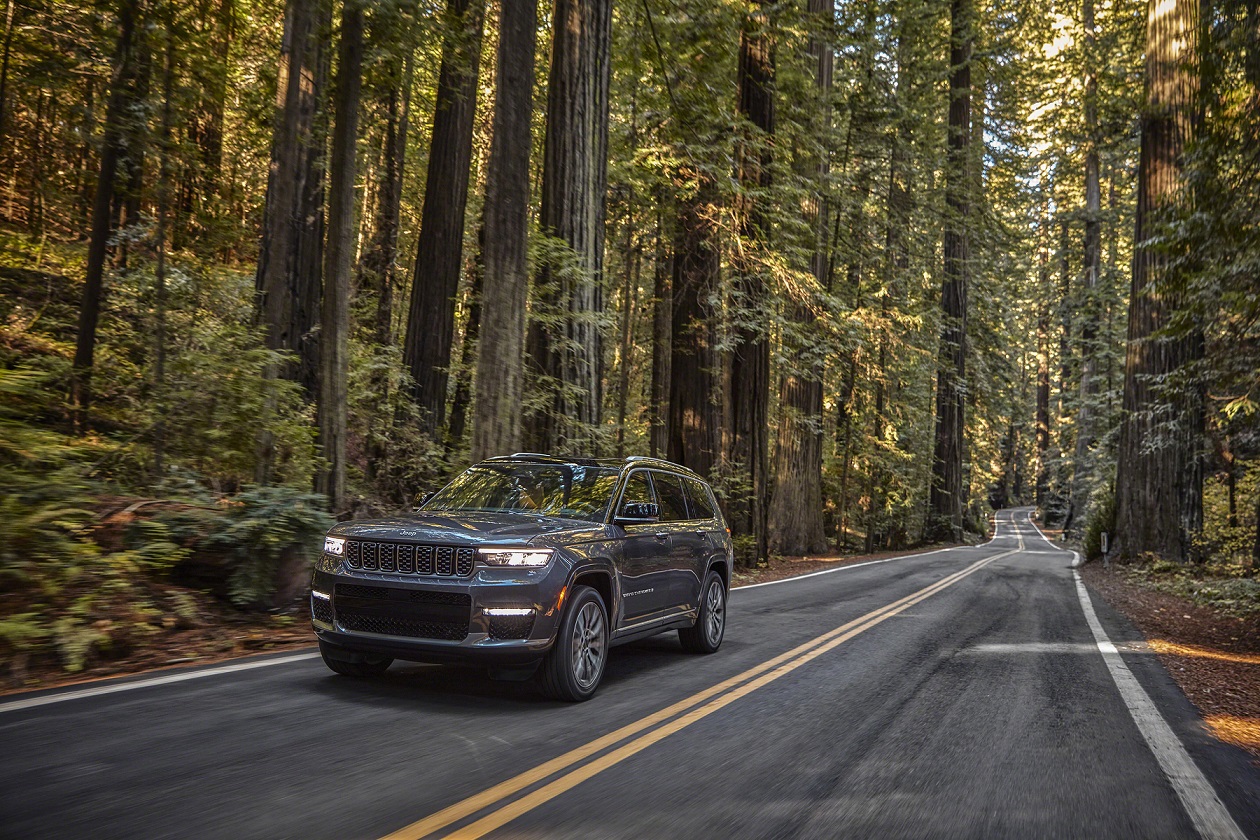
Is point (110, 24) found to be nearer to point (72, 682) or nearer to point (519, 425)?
point (519, 425)

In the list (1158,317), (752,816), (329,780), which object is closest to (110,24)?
(329,780)

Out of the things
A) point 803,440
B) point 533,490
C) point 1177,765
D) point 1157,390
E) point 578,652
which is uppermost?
point 1157,390

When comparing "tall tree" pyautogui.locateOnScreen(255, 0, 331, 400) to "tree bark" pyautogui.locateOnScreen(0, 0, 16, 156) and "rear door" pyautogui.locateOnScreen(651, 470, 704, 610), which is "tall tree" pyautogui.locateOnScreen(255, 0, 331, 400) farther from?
"rear door" pyautogui.locateOnScreen(651, 470, 704, 610)

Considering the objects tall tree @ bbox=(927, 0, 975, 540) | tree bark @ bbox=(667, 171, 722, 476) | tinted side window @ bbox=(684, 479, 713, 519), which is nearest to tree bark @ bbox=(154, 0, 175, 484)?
tinted side window @ bbox=(684, 479, 713, 519)

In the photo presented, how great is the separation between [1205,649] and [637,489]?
7.48 meters

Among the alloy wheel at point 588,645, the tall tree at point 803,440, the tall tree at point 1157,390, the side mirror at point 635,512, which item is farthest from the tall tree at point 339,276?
the tall tree at point 1157,390

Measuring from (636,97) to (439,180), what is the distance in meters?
4.43

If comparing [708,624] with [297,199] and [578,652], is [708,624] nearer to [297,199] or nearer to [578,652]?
[578,652]

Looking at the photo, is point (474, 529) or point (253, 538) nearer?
point (474, 529)

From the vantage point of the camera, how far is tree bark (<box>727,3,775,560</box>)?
63.8 ft

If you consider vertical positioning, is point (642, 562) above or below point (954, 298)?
below

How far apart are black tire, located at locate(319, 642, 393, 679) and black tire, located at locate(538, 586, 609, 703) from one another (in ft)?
4.32

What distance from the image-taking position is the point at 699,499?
9.78 metres

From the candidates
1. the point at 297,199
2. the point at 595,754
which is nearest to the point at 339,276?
the point at 297,199
